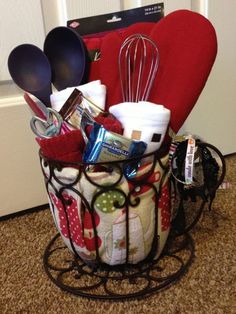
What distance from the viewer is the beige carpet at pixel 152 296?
1.49 feet

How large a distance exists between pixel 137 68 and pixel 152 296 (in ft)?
1.00

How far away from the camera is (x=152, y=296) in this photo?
468 mm

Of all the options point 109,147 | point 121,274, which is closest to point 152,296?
point 121,274

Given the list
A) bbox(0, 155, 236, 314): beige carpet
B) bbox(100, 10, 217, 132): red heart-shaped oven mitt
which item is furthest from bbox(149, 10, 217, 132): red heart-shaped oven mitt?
bbox(0, 155, 236, 314): beige carpet

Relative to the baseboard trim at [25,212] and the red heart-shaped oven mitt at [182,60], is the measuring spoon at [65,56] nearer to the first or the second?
the red heart-shaped oven mitt at [182,60]

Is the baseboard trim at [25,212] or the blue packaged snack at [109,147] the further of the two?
the baseboard trim at [25,212]

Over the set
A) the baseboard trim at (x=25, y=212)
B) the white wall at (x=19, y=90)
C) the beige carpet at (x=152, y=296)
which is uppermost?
the white wall at (x=19, y=90)

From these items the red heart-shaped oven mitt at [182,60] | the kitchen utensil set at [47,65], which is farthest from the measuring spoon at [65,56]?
the red heart-shaped oven mitt at [182,60]

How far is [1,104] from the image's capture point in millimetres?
651

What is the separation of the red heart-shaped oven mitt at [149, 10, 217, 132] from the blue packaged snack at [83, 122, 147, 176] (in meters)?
0.09

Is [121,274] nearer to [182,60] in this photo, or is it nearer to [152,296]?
[152,296]

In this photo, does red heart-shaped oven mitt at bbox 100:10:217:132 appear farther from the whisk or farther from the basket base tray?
the basket base tray

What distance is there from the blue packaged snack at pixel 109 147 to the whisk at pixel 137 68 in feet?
0.33

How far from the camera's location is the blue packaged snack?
405mm
